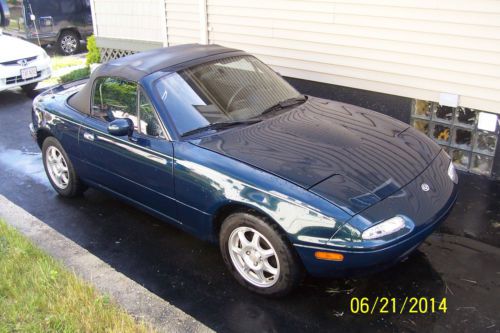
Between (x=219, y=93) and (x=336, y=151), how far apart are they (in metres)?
1.17

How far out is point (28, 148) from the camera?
7160 mm

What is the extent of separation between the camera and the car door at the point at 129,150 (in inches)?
163

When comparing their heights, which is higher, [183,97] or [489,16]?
[489,16]

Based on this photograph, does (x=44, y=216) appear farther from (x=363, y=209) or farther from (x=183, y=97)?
(x=363, y=209)

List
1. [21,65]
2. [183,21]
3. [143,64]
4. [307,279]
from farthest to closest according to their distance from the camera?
1. [21,65]
2. [183,21]
3. [143,64]
4. [307,279]

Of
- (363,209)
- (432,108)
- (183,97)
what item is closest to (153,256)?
(183,97)

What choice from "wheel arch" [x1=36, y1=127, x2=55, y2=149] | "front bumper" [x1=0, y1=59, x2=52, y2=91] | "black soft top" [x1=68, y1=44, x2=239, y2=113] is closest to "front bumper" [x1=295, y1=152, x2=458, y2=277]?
"black soft top" [x1=68, y1=44, x2=239, y2=113]

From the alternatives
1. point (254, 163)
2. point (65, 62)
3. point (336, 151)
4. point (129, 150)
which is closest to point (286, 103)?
point (336, 151)

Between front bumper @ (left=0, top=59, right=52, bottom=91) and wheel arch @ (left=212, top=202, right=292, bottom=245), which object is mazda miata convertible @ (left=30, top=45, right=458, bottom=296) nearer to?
wheel arch @ (left=212, top=202, right=292, bottom=245)

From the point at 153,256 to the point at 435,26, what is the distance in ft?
12.3

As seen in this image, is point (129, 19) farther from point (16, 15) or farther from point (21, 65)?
point (16, 15)

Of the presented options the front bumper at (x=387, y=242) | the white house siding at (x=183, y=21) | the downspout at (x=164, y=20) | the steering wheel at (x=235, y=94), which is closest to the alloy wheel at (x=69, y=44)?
the downspout at (x=164, y=20)

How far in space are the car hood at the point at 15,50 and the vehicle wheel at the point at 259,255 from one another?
770 cm

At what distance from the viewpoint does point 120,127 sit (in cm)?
420
